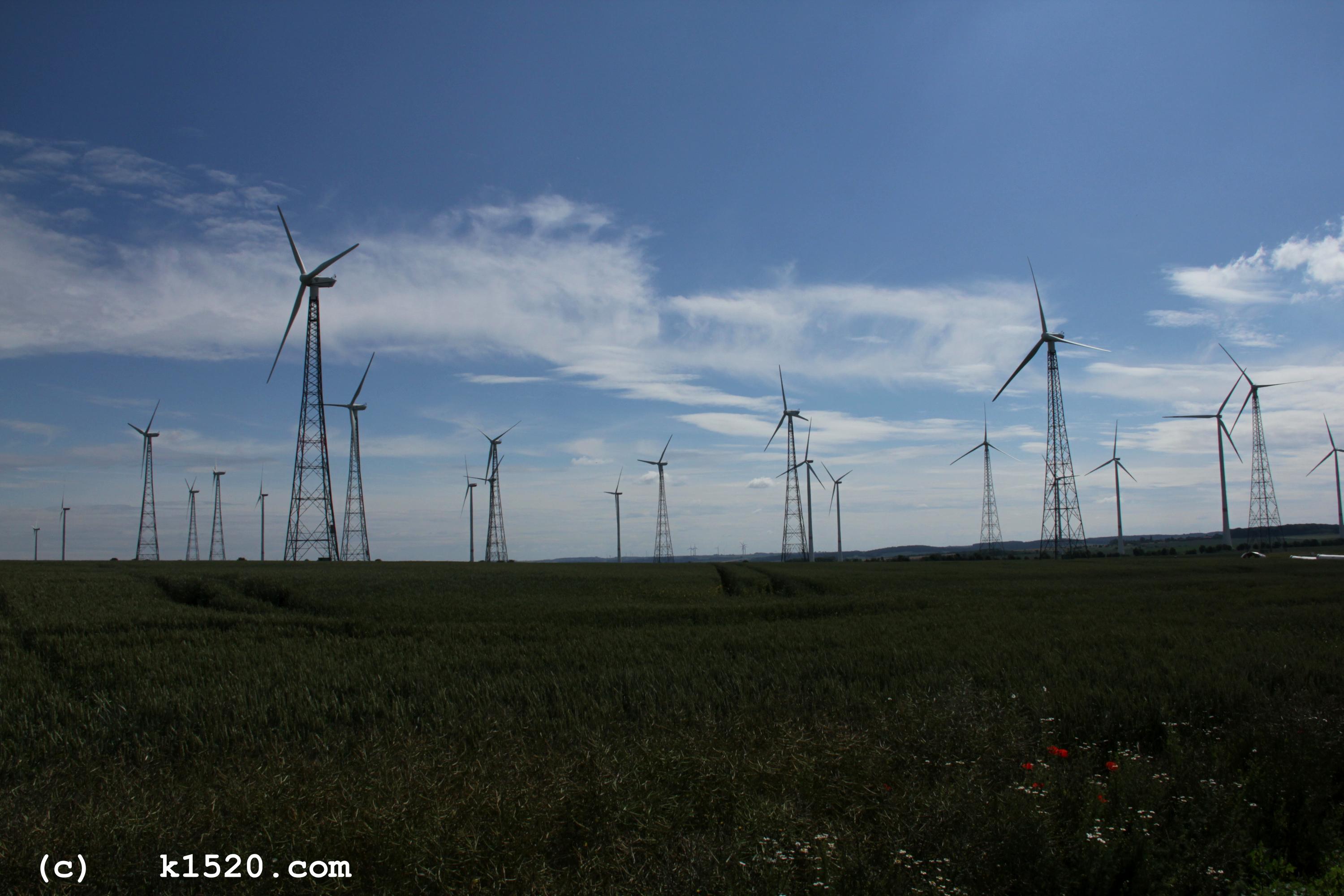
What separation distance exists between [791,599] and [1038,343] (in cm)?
5931

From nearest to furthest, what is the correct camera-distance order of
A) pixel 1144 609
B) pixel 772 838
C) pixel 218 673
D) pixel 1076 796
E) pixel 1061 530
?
1. pixel 772 838
2. pixel 1076 796
3. pixel 218 673
4. pixel 1144 609
5. pixel 1061 530

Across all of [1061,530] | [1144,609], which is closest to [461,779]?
[1144,609]

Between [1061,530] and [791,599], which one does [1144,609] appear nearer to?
[791,599]

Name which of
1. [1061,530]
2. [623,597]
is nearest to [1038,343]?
[1061,530]

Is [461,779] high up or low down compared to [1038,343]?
down

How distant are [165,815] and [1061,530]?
316 feet

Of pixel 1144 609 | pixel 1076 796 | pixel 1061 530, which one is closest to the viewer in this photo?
pixel 1076 796

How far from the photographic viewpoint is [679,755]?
34.1 feet

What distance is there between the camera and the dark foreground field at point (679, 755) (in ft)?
25.2

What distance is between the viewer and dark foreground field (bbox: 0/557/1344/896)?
25.2 ft

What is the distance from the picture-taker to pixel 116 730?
1348cm

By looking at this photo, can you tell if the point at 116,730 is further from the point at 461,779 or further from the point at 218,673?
the point at 461,779

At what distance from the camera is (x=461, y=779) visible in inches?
383

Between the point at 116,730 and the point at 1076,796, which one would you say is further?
the point at 116,730
